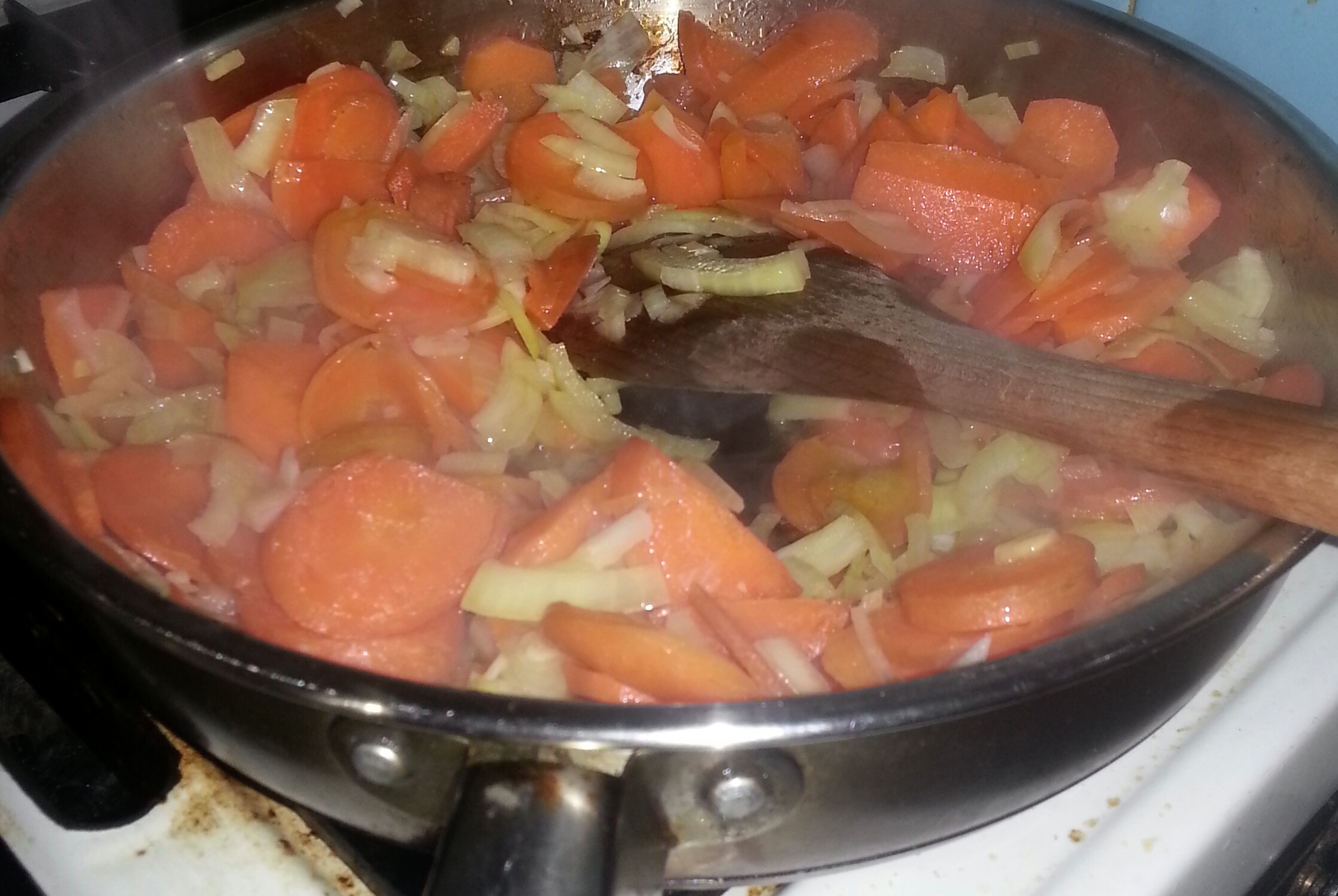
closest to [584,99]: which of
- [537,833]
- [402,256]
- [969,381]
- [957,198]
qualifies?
[402,256]

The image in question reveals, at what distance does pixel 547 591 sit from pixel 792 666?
235mm

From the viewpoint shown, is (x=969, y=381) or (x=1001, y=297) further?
(x=1001, y=297)

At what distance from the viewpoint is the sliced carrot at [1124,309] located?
56.6 inches

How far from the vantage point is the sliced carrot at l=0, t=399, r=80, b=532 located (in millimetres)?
1053

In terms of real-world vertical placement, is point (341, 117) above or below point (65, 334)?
above

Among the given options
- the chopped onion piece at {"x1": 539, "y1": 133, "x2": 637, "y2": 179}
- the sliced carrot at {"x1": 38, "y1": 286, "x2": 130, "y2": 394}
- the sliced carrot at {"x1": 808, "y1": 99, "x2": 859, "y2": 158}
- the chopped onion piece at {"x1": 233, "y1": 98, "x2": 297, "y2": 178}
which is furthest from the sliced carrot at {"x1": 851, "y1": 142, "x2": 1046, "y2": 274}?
the sliced carrot at {"x1": 38, "y1": 286, "x2": 130, "y2": 394}

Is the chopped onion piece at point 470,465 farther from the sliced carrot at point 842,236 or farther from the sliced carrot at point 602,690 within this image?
the sliced carrot at point 842,236

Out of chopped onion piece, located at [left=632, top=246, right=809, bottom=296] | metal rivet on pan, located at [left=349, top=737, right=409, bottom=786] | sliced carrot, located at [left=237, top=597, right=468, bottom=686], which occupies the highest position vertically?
chopped onion piece, located at [left=632, top=246, right=809, bottom=296]

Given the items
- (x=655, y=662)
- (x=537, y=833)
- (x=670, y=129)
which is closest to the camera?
(x=537, y=833)

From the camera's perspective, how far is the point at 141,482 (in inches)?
47.0

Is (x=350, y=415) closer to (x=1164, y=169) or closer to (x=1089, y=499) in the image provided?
(x=1089, y=499)

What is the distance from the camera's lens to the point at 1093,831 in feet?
3.39

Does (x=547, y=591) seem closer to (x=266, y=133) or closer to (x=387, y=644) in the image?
(x=387, y=644)

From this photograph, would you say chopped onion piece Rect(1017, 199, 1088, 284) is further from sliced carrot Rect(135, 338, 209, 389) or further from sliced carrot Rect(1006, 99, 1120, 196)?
sliced carrot Rect(135, 338, 209, 389)
